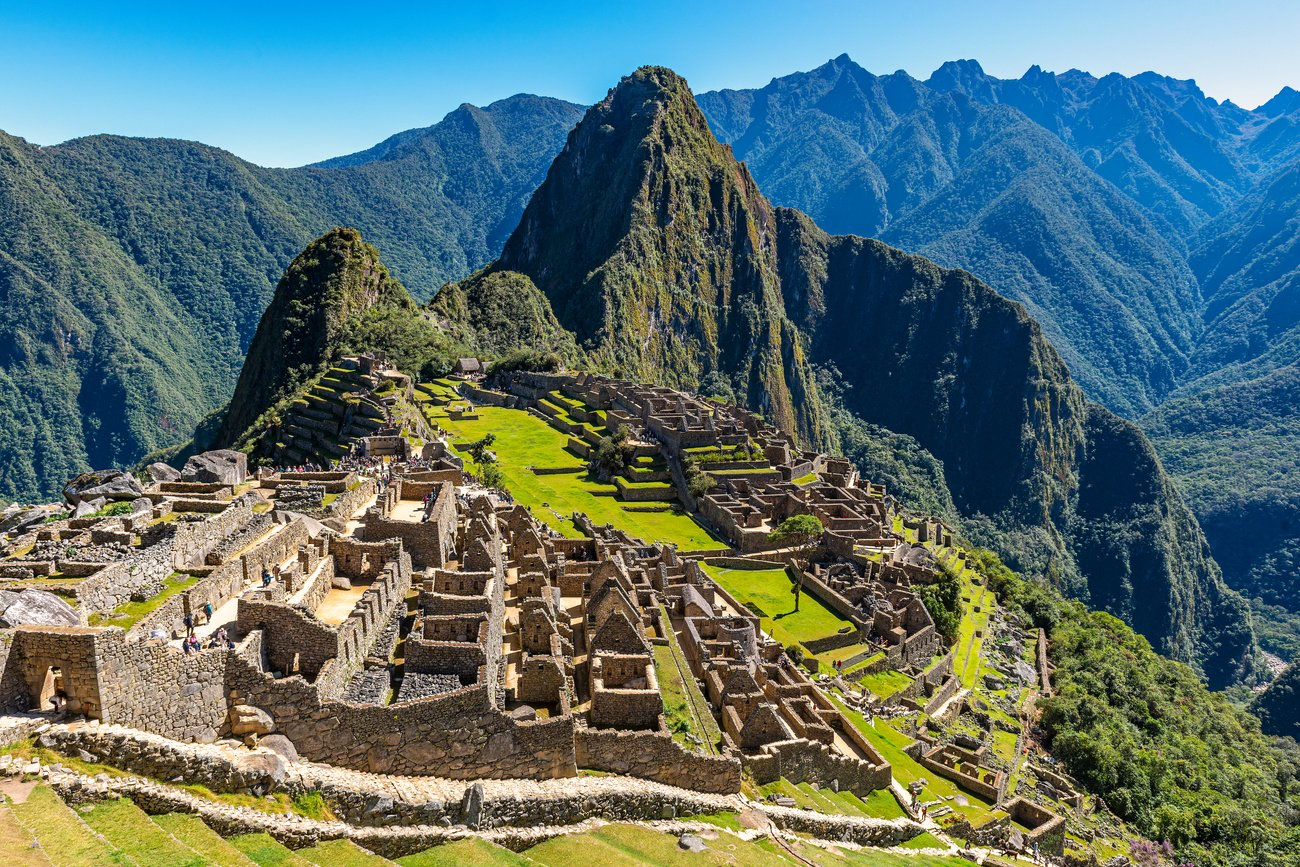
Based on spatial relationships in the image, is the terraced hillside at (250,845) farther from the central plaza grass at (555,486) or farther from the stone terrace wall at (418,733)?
the central plaza grass at (555,486)

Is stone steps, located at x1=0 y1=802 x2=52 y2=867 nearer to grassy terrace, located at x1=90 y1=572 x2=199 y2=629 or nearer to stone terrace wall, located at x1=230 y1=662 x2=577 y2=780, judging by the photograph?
stone terrace wall, located at x1=230 y1=662 x2=577 y2=780

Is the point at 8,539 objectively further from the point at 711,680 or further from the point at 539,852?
the point at 711,680

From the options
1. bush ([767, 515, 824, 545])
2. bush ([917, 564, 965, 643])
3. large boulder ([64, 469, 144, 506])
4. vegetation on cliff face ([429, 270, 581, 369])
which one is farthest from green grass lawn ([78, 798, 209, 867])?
vegetation on cliff face ([429, 270, 581, 369])

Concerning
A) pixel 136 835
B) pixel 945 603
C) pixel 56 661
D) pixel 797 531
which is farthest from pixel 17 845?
pixel 945 603

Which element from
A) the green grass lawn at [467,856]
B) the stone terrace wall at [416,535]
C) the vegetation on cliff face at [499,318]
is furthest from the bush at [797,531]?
the vegetation on cliff face at [499,318]

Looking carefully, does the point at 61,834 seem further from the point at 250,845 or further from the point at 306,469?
the point at 306,469

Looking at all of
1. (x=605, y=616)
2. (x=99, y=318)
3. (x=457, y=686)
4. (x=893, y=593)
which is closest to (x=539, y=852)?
(x=457, y=686)
